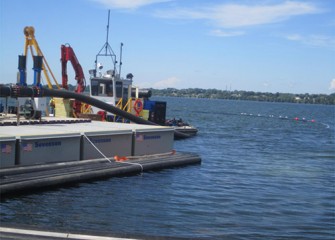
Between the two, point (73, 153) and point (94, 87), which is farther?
point (94, 87)

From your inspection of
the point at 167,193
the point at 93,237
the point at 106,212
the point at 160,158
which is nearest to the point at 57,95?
the point at 160,158

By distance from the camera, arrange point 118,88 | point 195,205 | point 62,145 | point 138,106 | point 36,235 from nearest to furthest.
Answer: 1. point 36,235
2. point 195,205
3. point 62,145
4. point 138,106
5. point 118,88

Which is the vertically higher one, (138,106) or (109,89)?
(109,89)

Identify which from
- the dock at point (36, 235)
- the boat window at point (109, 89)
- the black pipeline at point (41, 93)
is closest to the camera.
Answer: the dock at point (36, 235)

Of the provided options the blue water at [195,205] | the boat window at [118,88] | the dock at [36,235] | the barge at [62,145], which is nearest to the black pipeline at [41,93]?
the barge at [62,145]

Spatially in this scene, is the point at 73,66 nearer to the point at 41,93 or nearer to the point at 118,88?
the point at 118,88

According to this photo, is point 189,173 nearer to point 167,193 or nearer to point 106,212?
point 167,193

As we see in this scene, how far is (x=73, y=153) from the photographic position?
15.9m

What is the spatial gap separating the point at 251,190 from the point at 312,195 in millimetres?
1891

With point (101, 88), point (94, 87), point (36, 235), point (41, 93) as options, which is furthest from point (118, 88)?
point (36, 235)

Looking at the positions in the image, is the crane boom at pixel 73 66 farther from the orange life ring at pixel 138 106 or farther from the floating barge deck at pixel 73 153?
the floating barge deck at pixel 73 153

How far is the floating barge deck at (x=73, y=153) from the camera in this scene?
13.5m

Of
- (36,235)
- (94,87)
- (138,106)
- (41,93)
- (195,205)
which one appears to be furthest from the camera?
(94,87)

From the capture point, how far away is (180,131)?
3538cm
